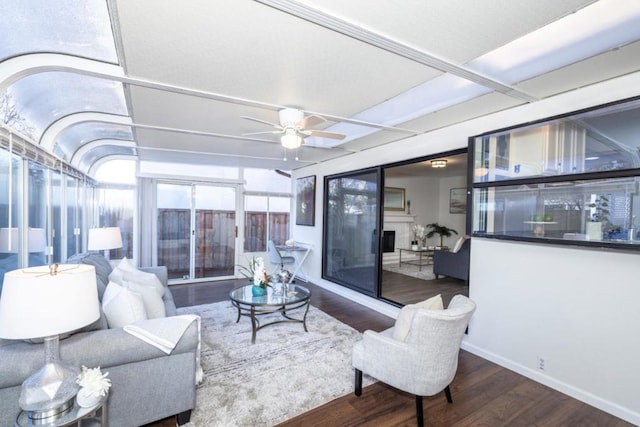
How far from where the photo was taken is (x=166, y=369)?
1.89 m

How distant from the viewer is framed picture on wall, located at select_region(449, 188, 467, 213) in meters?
7.82

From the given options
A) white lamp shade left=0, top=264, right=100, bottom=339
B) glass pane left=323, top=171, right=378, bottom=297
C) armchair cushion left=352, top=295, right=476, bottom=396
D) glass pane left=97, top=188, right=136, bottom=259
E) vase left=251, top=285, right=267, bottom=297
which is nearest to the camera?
white lamp shade left=0, top=264, right=100, bottom=339

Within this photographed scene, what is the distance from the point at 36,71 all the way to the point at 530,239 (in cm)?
395

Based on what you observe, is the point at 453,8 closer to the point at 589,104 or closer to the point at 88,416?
the point at 589,104

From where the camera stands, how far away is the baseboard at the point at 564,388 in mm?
2083

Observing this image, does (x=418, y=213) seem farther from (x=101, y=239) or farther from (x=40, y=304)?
(x=40, y=304)

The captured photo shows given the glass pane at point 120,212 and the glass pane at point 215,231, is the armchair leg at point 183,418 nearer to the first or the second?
the glass pane at point 215,231

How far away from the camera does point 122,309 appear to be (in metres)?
2.09

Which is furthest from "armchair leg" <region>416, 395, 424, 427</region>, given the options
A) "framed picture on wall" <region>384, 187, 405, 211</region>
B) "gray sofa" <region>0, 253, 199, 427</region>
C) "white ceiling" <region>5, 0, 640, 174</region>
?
"framed picture on wall" <region>384, 187, 405, 211</region>

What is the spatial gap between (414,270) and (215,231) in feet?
15.2

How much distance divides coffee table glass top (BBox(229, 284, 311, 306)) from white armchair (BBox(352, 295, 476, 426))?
1.44 metres

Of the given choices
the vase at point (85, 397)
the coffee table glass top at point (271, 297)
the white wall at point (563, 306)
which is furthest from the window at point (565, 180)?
the vase at point (85, 397)

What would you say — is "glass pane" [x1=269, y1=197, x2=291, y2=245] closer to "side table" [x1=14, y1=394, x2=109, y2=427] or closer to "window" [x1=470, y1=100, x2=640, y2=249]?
"window" [x1=470, y1=100, x2=640, y2=249]

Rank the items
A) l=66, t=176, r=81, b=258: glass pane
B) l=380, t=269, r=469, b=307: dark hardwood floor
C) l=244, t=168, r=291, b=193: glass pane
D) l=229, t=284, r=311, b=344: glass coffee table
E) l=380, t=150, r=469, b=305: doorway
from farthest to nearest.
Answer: l=380, t=150, r=469, b=305: doorway → l=244, t=168, r=291, b=193: glass pane → l=380, t=269, r=469, b=307: dark hardwood floor → l=66, t=176, r=81, b=258: glass pane → l=229, t=284, r=311, b=344: glass coffee table
